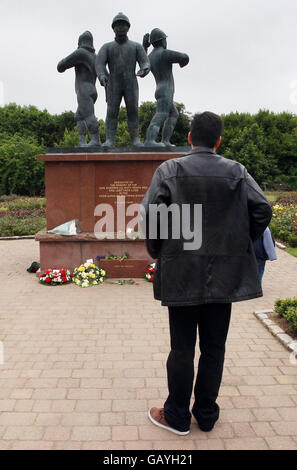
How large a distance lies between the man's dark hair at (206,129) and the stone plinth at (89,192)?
4737 millimetres

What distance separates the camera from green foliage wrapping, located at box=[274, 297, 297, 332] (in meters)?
4.44

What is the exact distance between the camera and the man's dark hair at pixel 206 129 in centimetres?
241

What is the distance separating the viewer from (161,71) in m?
7.48

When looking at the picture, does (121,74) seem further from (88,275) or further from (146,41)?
(88,275)

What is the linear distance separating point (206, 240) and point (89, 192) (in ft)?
16.9

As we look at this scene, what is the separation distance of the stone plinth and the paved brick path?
1.35 m

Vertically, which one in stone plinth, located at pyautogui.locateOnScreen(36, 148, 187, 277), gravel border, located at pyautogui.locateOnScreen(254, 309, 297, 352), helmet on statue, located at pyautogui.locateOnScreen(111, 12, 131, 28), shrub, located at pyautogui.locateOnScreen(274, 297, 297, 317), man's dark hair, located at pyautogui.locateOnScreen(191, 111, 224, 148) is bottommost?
gravel border, located at pyautogui.locateOnScreen(254, 309, 297, 352)

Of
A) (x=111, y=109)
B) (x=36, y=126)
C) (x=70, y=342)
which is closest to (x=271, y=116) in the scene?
(x=36, y=126)

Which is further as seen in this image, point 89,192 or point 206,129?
point 89,192

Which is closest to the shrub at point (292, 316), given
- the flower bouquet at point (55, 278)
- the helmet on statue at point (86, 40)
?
the flower bouquet at point (55, 278)

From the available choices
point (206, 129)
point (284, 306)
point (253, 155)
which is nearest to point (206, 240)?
point (206, 129)

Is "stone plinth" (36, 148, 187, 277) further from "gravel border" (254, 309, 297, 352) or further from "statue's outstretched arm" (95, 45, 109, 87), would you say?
"gravel border" (254, 309, 297, 352)

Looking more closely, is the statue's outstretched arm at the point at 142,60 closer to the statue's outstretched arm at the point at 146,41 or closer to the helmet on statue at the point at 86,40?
the statue's outstretched arm at the point at 146,41

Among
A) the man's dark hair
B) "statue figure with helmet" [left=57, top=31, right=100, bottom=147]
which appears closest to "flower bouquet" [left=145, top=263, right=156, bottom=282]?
"statue figure with helmet" [left=57, top=31, right=100, bottom=147]
